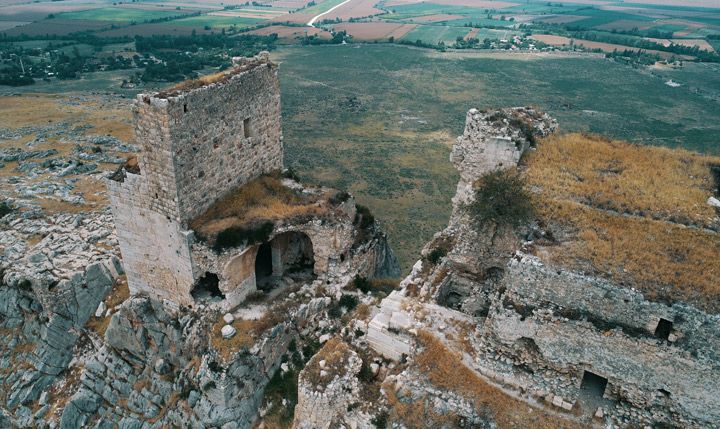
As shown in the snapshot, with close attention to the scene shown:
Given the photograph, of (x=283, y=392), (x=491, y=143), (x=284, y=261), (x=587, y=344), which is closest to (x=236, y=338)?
(x=283, y=392)

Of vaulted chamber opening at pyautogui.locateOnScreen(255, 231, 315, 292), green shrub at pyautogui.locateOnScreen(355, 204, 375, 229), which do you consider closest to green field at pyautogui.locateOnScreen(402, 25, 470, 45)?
green shrub at pyautogui.locateOnScreen(355, 204, 375, 229)

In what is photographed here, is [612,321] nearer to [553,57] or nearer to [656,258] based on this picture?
[656,258]

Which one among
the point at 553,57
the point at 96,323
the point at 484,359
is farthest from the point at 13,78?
the point at 553,57

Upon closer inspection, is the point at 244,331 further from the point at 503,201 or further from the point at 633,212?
the point at 633,212

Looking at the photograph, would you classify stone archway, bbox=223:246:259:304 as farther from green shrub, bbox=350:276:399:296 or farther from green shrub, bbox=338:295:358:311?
green shrub, bbox=350:276:399:296

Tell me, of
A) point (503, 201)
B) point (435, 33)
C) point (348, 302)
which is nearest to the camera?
point (503, 201)
